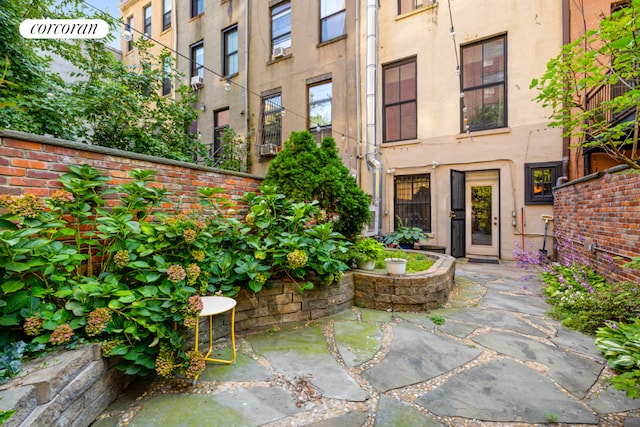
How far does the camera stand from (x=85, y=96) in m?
4.25

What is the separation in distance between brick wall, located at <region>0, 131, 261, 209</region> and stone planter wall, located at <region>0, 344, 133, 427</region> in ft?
3.58

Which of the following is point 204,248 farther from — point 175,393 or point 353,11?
point 353,11

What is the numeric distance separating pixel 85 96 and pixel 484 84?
7138 mm

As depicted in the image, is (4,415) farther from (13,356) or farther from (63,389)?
(13,356)

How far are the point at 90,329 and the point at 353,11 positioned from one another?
26.7ft

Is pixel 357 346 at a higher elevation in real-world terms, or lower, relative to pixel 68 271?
lower

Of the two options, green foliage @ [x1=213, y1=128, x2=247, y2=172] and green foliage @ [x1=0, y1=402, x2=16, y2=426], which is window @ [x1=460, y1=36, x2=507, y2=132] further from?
green foliage @ [x1=0, y1=402, x2=16, y2=426]

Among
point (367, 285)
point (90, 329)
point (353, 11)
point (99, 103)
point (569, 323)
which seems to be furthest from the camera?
point (353, 11)

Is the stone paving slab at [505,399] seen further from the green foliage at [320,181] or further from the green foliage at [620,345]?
the green foliage at [320,181]

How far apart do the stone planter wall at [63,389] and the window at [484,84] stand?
6.69 metres

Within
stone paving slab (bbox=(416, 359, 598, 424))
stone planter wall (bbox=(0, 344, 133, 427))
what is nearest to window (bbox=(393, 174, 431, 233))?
stone paving slab (bbox=(416, 359, 598, 424))

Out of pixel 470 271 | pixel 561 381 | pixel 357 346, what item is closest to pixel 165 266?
pixel 357 346

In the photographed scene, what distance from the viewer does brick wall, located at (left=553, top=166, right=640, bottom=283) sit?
2838mm

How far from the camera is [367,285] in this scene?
315 cm
